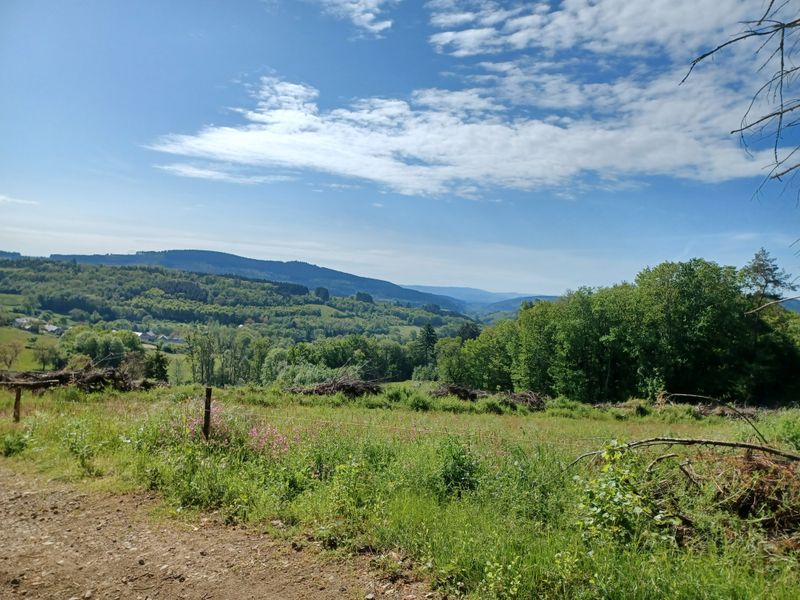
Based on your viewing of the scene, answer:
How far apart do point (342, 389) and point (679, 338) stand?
30580 mm

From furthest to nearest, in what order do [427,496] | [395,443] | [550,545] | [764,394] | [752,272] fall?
[752,272], [764,394], [395,443], [427,496], [550,545]

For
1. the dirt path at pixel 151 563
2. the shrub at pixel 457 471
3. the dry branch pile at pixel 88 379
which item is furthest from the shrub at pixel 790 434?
the dry branch pile at pixel 88 379

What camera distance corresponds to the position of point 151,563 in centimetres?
523

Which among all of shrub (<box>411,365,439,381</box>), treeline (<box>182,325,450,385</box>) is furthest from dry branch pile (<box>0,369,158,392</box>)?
shrub (<box>411,365,439,381</box>)

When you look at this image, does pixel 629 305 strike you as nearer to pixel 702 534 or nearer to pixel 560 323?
pixel 560 323

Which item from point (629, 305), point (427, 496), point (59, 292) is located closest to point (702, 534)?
point (427, 496)

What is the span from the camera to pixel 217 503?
6.88m

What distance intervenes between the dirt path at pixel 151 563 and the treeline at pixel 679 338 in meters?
35.9

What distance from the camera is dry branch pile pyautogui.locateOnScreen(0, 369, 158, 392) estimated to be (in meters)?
18.6

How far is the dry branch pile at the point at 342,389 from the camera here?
22812 millimetres

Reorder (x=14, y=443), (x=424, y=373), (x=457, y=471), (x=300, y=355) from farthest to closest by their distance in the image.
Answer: (x=424, y=373)
(x=300, y=355)
(x=14, y=443)
(x=457, y=471)

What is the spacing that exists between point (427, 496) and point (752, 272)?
48733mm

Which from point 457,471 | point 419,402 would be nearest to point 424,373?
point 419,402

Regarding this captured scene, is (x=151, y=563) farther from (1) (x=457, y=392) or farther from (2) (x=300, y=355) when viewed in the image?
(2) (x=300, y=355)
